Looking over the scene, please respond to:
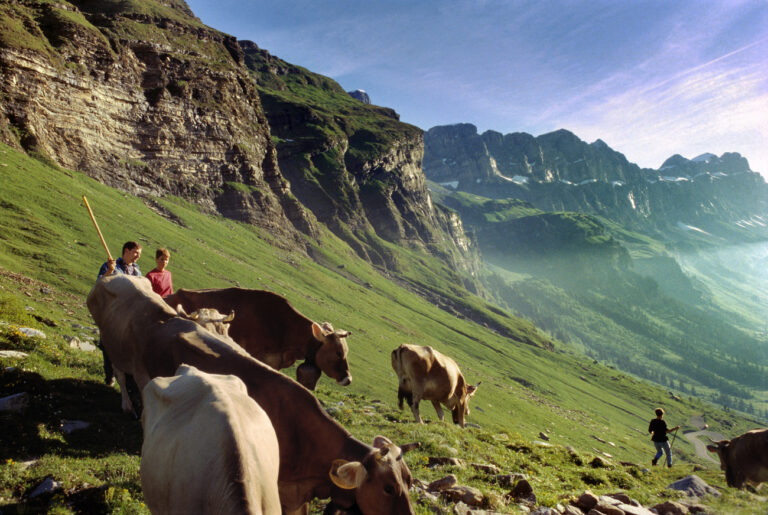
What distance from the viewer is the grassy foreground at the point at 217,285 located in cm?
879

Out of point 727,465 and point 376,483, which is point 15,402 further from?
point 727,465

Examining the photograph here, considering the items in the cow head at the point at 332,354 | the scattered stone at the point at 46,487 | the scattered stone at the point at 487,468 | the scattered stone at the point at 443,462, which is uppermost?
the cow head at the point at 332,354

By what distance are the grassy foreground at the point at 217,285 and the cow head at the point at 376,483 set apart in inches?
137

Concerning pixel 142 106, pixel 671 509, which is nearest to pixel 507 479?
pixel 671 509

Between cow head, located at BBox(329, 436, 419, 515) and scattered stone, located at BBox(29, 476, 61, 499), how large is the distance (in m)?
4.69

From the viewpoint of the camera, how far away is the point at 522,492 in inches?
431

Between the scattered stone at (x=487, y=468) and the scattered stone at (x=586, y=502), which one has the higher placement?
the scattered stone at (x=586, y=502)

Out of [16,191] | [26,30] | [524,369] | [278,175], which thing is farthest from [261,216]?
[524,369]

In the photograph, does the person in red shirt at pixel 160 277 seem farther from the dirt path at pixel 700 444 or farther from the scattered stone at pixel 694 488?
the dirt path at pixel 700 444

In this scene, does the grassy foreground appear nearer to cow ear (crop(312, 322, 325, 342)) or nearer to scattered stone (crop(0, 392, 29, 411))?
scattered stone (crop(0, 392, 29, 411))

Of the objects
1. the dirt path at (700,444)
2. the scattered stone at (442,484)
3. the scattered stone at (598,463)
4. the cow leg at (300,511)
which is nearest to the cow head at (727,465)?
the scattered stone at (598,463)

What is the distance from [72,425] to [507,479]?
36.2ft

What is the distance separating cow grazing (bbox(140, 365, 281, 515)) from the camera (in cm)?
528

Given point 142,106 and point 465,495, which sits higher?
Result: point 142,106
